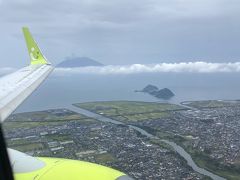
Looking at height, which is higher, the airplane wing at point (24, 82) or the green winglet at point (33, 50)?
the green winglet at point (33, 50)

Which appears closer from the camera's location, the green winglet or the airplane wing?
the airplane wing

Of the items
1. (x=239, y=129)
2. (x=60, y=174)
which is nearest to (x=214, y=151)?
(x=239, y=129)

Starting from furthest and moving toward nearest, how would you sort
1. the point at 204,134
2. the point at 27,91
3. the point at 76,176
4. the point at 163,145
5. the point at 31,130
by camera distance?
the point at 31,130 < the point at 204,134 < the point at 163,145 < the point at 27,91 < the point at 76,176

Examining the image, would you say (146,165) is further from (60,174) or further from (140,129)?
(60,174)

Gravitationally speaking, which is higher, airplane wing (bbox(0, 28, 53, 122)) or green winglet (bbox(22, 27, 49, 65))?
green winglet (bbox(22, 27, 49, 65))

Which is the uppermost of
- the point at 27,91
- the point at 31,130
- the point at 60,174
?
the point at 27,91

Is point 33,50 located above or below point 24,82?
above
